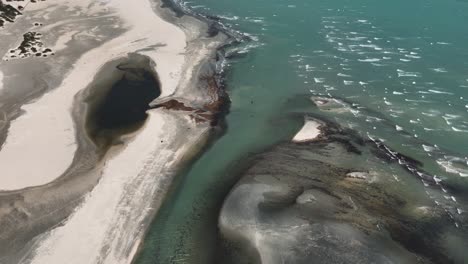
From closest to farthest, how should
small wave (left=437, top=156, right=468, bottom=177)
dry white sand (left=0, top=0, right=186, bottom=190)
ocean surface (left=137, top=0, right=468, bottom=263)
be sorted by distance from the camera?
ocean surface (left=137, top=0, right=468, bottom=263) → dry white sand (left=0, top=0, right=186, bottom=190) → small wave (left=437, top=156, right=468, bottom=177)

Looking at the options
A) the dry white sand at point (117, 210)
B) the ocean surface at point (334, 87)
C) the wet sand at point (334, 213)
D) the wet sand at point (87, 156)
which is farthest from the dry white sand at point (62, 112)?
the wet sand at point (334, 213)

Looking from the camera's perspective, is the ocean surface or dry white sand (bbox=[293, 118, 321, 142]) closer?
the ocean surface

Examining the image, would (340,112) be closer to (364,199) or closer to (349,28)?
(364,199)

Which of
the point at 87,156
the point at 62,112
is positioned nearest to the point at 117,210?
the point at 87,156

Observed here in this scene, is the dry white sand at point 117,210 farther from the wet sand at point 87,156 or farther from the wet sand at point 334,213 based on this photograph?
the wet sand at point 334,213

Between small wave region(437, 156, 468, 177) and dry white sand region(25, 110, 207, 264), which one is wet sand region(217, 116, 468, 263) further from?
dry white sand region(25, 110, 207, 264)

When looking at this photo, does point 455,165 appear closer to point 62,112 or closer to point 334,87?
point 334,87

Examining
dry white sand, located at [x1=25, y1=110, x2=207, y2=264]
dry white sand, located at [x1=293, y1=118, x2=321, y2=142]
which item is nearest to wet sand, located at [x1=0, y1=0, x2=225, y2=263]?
dry white sand, located at [x1=25, y1=110, x2=207, y2=264]
